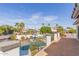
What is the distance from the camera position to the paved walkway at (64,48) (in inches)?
203

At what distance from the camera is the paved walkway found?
16.9ft

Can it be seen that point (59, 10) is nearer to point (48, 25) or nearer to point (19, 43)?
point (48, 25)

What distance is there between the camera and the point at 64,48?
5.18 m

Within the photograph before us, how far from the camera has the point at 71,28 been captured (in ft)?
17.0

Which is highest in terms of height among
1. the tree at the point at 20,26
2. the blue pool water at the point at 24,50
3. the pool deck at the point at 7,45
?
the tree at the point at 20,26

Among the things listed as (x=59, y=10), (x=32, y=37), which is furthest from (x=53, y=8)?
(x=32, y=37)

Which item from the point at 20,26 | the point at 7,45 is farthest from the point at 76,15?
the point at 7,45

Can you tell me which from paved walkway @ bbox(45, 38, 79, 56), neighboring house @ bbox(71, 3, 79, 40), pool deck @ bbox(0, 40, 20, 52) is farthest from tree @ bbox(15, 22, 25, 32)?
neighboring house @ bbox(71, 3, 79, 40)

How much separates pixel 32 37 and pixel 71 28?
503 mm

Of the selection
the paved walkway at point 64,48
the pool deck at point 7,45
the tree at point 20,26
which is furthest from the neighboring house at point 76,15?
the pool deck at point 7,45

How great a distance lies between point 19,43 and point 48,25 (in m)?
0.43

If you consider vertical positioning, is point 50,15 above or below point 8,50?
above

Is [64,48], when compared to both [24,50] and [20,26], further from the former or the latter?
[20,26]

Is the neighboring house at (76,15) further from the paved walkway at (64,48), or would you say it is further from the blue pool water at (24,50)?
the blue pool water at (24,50)
